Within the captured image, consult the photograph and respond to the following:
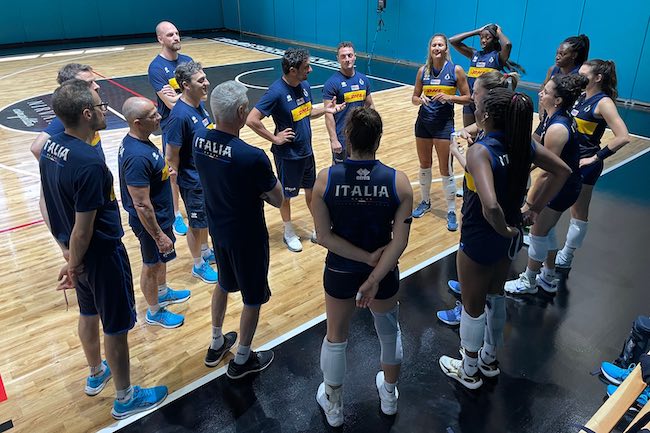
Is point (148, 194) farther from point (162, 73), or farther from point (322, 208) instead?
point (162, 73)

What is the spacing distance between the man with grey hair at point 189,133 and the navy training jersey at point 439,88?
236 cm

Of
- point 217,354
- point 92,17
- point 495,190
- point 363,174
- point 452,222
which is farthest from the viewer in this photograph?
point 92,17

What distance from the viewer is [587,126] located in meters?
4.06

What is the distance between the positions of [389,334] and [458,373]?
2.89 feet

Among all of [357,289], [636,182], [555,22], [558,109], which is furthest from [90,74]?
[555,22]

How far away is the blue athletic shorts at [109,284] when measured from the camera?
271 centimetres

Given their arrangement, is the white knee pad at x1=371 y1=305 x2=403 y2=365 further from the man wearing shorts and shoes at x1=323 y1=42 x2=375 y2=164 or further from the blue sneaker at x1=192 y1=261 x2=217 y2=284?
the man wearing shorts and shoes at x1=323 y1=42 x2=375 y2=164

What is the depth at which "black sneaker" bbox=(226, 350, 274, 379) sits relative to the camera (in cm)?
336

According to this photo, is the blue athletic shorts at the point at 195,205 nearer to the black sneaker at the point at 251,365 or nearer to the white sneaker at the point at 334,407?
the black sneaker at the point at 251,365

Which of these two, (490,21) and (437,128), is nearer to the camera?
(437,128)

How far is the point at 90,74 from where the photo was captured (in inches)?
148

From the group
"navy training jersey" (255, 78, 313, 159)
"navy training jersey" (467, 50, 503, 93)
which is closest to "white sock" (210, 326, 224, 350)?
"navy training jersey" (255, 78, 313, 159)

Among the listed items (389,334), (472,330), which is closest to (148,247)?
(389,334)

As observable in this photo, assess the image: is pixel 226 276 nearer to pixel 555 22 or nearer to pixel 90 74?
pixel 90 74
